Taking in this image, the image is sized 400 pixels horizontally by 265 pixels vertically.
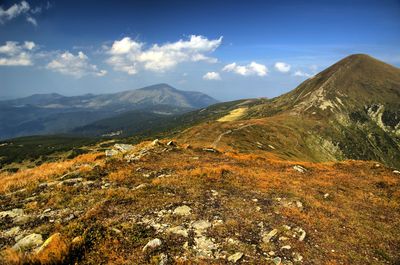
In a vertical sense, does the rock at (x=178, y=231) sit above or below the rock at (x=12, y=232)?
below

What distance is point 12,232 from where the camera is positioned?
1373 cm

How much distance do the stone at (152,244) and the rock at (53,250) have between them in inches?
133

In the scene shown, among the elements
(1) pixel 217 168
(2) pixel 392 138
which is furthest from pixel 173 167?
(2) pixel 392 138

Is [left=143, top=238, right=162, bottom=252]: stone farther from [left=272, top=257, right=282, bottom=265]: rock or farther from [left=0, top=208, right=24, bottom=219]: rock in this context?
[left=0, top=208, right=24, bottom=219]: rock

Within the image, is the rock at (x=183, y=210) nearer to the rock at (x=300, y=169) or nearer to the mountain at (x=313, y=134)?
the rock at (x=300, y=169)

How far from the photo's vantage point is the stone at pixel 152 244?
495 inches

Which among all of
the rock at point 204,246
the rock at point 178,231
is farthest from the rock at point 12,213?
the rock at point 204,246

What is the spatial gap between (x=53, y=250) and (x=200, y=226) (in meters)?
7.27

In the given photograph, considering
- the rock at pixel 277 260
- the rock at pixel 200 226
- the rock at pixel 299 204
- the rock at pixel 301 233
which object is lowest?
the rock at pixel 299 204

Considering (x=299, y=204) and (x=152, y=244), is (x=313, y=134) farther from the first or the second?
(x=152, y=244)

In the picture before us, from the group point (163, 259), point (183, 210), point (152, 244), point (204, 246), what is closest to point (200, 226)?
point (204, 246)

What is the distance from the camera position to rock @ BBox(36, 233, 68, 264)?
36.1ft

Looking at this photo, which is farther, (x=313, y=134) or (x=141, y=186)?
(x=313, y=134)

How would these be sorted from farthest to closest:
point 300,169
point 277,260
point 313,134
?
point 313,134, point 300,169, point 277,260
